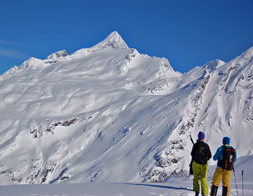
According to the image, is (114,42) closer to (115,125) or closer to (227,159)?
(115,125)

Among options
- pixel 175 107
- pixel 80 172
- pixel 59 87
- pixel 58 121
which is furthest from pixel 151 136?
pixel 59 87

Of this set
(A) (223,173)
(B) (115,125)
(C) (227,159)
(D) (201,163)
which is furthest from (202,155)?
(B) (115,125)

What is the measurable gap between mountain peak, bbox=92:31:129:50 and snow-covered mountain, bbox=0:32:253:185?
39.2 m

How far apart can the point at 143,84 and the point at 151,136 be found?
27335 mm

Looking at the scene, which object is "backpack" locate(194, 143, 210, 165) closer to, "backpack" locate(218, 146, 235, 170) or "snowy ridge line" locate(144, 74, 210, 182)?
"backpack" locate(218, 146, 235, 170)

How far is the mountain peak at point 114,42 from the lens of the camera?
96.7m

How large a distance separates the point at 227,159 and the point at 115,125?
3410 cm

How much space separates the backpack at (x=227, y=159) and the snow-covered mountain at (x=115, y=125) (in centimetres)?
1289

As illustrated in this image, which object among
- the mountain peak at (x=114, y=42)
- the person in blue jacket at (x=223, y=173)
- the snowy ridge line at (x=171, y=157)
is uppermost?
the mountain peak at (x=114, y=42)

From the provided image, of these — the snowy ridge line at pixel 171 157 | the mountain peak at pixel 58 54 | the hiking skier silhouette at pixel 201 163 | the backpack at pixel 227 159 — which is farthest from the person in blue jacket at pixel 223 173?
the mountain peak at pixel 58 54

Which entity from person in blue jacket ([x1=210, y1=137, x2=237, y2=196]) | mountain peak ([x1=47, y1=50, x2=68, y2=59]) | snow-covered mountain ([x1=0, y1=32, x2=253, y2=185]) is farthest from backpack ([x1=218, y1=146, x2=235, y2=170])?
mountain peak ([x1=47, y1=50, x2=68, y2=59])

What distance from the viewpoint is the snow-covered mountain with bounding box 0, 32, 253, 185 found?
3247cm

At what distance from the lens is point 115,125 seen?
41.0 m

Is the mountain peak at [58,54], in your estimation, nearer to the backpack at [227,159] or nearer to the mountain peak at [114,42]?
the mountain peak at [114,42]
